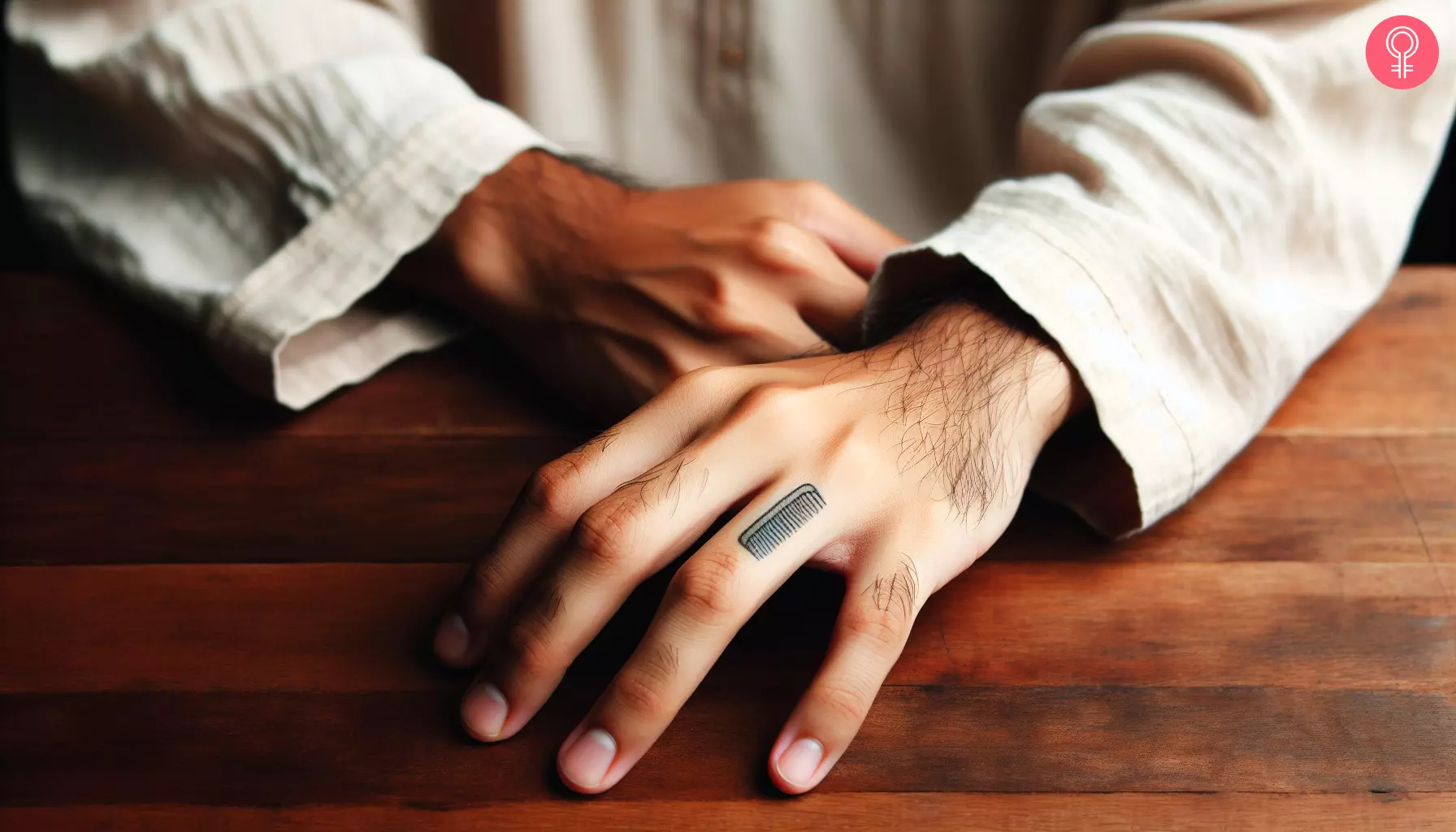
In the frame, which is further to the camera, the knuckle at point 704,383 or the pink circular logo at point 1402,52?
the pink circular logo at point 1402,52

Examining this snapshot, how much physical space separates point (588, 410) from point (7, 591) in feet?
1.25

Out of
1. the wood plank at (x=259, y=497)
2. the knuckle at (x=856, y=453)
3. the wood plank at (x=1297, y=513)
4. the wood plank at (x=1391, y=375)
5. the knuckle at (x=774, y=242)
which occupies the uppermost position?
the knuckle at (x=774, y=242)

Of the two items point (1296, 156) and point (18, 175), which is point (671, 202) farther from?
point (18, 175)

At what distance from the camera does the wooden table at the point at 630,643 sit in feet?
1.60

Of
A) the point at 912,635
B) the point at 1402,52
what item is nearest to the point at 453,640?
the point at 912,635

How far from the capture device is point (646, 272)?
708mm

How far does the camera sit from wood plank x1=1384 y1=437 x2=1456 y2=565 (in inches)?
24.9

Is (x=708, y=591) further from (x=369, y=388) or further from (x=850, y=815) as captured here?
(x=369, y=388)

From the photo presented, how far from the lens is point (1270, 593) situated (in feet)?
1.95

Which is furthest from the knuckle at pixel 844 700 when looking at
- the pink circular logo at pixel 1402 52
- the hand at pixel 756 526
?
the pink circular logo at pixel 1402 52

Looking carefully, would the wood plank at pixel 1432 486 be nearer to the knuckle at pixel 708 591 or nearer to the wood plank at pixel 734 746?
the wood plank at pixel 734 746

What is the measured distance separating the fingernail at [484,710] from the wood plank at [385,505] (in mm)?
126

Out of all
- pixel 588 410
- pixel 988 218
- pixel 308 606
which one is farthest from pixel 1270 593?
pixel 308 606

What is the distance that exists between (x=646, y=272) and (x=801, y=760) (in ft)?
1.20
